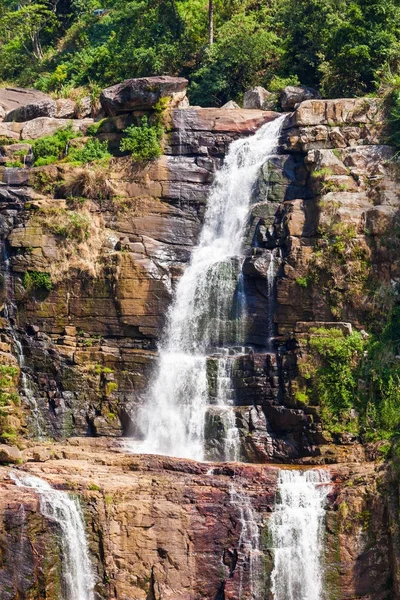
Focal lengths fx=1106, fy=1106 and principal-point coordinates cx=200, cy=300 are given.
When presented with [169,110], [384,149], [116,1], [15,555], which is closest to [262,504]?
[15,555]

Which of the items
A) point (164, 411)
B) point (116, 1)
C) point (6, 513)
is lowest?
point (6, 513)

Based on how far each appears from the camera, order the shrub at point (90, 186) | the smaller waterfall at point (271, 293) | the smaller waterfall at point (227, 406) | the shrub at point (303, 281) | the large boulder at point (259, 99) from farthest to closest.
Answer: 1. the large boulder at point (259, 99)
2. the shrub at point (90, 186)
3. the smaller waterfall at point (271, 293)
4. the shrub at point (303, 281)
5. the smaller waterfall at point (227, 406)

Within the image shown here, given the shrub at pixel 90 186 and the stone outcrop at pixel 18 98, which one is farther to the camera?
the stone outcrop at pixel 18 98

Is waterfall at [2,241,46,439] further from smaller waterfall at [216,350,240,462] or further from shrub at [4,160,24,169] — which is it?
smaller waterfall at [216,350,240,462]

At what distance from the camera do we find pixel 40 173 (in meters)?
43.9

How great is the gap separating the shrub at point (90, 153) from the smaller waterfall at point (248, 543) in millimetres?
17740

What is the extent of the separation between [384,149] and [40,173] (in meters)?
13.5

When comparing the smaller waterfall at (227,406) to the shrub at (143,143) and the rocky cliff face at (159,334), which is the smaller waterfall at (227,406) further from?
the shrub at (143,143)

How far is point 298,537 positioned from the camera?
31812 millimetres

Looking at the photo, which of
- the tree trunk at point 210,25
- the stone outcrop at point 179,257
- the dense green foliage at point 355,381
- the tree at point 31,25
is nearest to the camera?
the dense green foliage at point 355,381

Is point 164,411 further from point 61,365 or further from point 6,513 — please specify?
point 6,513

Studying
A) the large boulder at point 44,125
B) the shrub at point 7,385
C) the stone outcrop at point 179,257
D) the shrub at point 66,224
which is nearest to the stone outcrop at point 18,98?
the large boulder at point 44,125

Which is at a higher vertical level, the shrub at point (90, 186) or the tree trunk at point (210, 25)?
the tree trunk at point (210, 25)

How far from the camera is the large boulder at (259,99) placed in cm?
4719
